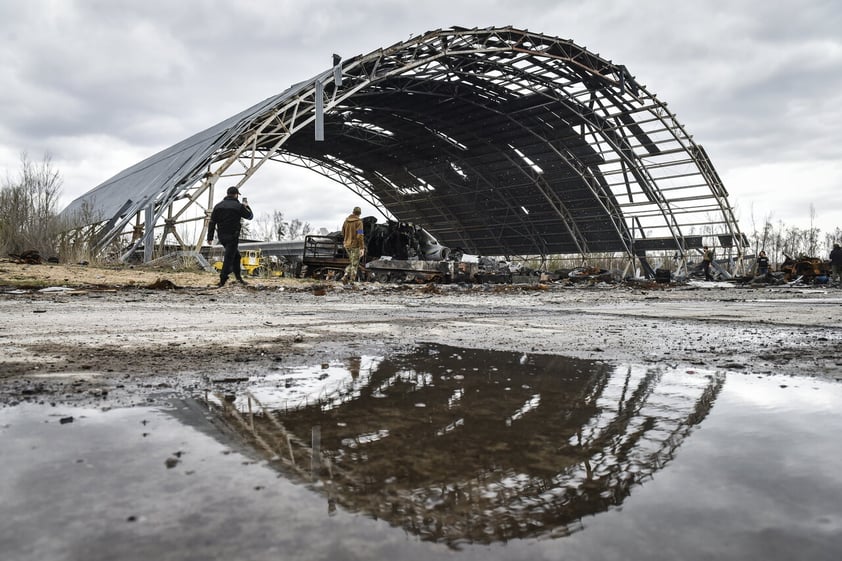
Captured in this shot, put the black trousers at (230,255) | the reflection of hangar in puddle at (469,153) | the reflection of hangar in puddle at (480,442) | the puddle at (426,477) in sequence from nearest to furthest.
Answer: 1. the puddle at (426,477)
2. the reflection of hangar in puddle at (480,442)
3. the black trousers at (230,255)
4. the reflection of hangar in puddle at (469,153)

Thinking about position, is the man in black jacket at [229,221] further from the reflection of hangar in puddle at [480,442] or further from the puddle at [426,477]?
the puddle at [426,477]

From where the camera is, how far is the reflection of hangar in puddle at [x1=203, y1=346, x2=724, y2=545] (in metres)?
0.97

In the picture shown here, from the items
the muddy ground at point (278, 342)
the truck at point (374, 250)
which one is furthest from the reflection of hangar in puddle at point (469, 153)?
the muddy ground at point (278, 342)

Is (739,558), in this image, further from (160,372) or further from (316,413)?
(160,372)

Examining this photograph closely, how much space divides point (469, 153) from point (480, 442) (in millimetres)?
31187

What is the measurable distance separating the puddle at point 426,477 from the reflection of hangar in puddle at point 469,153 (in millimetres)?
18179

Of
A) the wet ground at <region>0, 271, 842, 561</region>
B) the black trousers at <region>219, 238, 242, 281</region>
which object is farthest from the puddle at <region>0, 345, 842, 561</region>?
the black trousers at <region>219, 238, 242, 281</region>

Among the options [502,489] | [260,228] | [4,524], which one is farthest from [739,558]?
[260,228]

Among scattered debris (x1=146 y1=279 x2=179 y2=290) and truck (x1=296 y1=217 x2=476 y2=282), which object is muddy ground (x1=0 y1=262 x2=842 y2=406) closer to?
scattered debris (x1=146 y1=279 x2=179 y2=290)

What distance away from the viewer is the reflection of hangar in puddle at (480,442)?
97cm

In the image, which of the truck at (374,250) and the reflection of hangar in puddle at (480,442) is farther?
the truck at (374,250)

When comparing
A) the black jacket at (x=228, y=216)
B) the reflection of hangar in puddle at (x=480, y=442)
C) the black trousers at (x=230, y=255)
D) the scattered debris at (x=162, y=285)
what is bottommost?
the scattered debris at (x=162, y=285)

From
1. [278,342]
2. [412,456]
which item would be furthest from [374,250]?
[412,456]

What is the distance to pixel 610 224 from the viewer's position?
1203 inches
